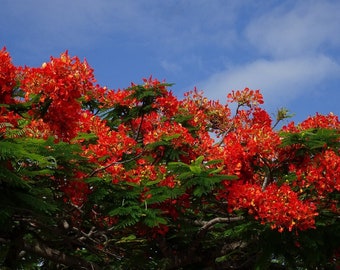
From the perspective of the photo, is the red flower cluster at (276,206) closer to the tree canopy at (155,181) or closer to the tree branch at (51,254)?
the tree canopy at (155,181)

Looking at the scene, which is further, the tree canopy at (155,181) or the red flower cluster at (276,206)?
the red flower cluster at (276,206)

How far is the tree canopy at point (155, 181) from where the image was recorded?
7.58 meters

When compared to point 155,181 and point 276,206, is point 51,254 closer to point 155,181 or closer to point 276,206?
point 155,181

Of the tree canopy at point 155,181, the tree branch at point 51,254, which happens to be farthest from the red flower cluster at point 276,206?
the tree branch at point 51,254

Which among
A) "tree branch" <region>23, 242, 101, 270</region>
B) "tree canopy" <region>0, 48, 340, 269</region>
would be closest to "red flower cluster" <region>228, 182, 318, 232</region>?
"tree canopy" <region>0, 48, 340, 269</region>

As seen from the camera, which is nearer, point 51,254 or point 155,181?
point 155,181

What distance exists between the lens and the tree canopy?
7.58 m

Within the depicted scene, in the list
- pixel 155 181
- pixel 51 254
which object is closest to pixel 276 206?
pixel 155 181

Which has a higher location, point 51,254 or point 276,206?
point 276,206

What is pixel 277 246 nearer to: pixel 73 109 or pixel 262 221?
pixel 262 221

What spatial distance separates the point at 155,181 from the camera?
324 inches

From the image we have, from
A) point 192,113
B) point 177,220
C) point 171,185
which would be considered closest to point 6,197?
point 171,185

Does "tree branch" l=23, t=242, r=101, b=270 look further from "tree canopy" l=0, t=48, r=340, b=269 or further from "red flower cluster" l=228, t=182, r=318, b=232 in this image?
"red flower cluster" l=228, t=182, r=318, b=232

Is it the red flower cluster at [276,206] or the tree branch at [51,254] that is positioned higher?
the red flower cluster at [276,206]
